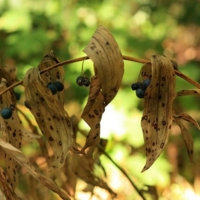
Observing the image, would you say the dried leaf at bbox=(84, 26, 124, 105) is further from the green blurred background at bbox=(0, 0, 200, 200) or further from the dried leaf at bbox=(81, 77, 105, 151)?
the green blurred background at bbox=(0, 0, 200, 200)

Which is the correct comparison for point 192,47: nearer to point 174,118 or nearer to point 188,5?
point 188,5

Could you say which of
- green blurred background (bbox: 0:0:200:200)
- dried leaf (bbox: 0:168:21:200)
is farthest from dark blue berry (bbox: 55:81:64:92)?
green blurred background (bbox: 0:0:200:200)

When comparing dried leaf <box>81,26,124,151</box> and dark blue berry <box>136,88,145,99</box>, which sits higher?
dried leaf <box>81,26,124,151</box>

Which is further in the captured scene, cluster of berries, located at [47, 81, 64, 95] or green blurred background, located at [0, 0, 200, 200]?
green blurred background, located at [0, 0, 200, 200]

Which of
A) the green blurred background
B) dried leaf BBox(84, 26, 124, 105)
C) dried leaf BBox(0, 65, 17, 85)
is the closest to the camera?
dried leaf BBox(84, 26, 124, 105)

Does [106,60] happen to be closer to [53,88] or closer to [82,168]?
[53,88]

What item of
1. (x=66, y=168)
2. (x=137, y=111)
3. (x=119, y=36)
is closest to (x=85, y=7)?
(x=119, y=36)
